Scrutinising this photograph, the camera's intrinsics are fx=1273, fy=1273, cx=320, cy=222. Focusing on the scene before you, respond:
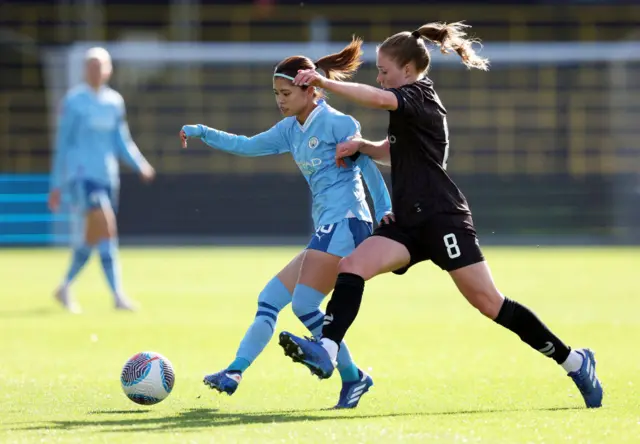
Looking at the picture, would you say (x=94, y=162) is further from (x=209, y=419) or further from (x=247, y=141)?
(x=209, y=419)

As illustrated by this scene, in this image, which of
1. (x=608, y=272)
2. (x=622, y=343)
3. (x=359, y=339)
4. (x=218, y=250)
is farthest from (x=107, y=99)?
(x=218, y=250)

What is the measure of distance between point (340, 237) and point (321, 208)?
0.72 feet

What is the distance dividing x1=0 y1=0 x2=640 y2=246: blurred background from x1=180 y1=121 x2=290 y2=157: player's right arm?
15717mm

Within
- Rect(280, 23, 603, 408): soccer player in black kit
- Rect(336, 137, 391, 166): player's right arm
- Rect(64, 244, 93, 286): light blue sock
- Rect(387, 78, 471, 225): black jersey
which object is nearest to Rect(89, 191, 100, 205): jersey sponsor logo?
Rect(64, 244, 93, 286): light blue sock

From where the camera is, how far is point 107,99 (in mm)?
12938

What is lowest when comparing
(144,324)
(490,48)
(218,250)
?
(218,250)

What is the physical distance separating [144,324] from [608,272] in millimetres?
8225

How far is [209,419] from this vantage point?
6.23 m

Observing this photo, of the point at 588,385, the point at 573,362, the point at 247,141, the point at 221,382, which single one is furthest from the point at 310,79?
the point at 588,385

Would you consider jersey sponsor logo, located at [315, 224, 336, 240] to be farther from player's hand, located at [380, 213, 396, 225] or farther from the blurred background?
the blurred background

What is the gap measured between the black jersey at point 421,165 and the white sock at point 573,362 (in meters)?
0.94

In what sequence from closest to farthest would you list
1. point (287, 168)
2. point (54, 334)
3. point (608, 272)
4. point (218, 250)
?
point (54, 334) → point (608, 272) → point (218, 250) → point (287, 168)

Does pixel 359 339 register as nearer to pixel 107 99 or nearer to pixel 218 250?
pixel 107 99

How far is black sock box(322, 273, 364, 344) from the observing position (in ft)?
20.2
